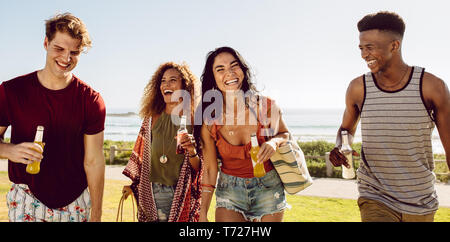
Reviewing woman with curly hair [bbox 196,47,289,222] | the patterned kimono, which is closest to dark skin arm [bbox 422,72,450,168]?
woman with curly hair [bbox 196,47,289,222]

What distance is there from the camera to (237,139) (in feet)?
11.5

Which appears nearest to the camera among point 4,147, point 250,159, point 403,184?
point 4,147

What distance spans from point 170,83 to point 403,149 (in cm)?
268

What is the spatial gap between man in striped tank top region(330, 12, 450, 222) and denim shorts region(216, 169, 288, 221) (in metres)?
0.80

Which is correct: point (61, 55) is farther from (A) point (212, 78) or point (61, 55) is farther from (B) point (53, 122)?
(A) point (212, 78)

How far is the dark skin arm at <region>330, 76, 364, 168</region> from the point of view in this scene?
10.9 ft

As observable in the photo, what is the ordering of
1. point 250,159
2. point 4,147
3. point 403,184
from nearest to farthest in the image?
1. point 4,147
2. point 403,184
3. point 250,159

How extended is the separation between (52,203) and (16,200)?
0.31m

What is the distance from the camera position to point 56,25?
308cm

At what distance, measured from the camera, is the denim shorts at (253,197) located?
10.9ft
